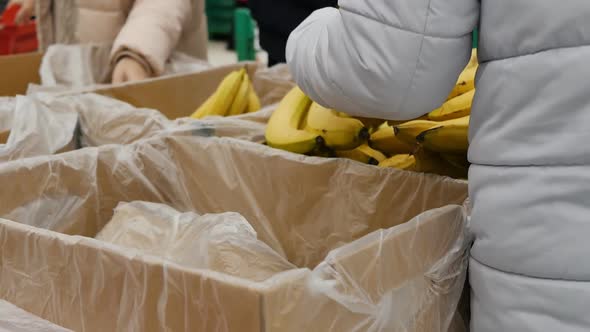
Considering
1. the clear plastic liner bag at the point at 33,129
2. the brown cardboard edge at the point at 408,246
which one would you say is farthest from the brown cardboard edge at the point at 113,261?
the clear plastic liner bag at the point at 33,129

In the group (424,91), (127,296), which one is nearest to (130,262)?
(127,296)

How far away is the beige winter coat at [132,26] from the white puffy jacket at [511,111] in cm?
135

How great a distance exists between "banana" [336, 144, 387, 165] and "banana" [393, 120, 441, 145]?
149 mm

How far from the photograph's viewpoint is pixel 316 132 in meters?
1.35

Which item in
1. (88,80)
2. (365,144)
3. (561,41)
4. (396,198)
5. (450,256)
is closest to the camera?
(561,41)

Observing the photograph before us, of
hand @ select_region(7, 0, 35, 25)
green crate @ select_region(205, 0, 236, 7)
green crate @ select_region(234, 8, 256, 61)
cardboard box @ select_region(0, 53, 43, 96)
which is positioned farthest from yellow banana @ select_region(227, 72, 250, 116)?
green crate @ select_region(205, 0, 236, 7)

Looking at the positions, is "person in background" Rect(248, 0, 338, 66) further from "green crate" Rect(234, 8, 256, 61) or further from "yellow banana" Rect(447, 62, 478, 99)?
"green crate" Rect(234, 8, 256, 61)

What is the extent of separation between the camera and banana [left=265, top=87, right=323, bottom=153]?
1354mm

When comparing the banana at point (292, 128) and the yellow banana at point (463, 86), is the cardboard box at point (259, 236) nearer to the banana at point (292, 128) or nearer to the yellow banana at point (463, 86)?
the banana at point (292, 128)

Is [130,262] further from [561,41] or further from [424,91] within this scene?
[561,41]

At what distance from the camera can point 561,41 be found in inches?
32.2

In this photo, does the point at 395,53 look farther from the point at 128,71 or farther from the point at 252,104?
the point at 128,71

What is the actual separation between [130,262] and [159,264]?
5 cm

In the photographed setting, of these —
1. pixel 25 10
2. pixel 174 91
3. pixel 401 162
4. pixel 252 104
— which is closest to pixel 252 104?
pixel 252 104
